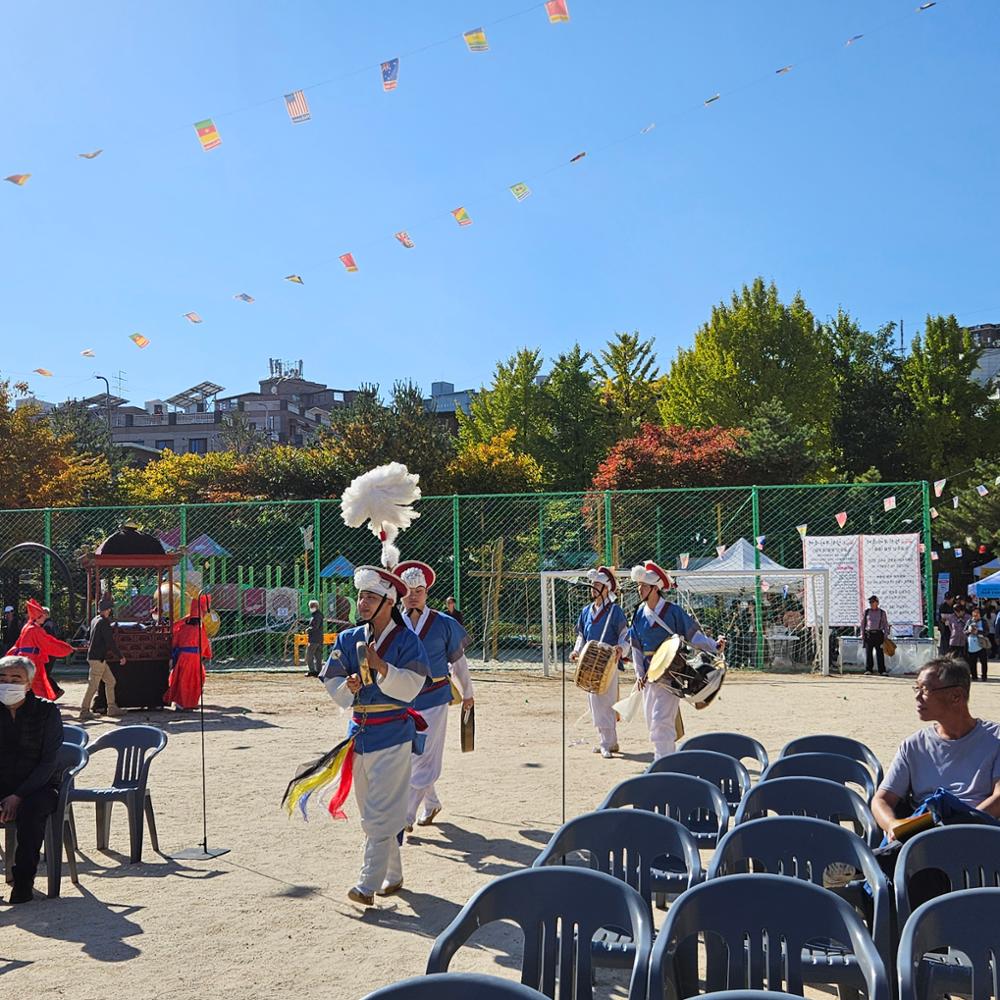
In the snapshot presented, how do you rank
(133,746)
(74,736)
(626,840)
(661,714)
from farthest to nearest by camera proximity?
1. (661,714)
2. (74,736)
3. (133,746)
4. (626,840)

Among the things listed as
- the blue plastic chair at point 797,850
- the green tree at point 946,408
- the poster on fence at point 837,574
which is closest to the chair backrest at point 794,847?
the blue plastic chair at point 797,850

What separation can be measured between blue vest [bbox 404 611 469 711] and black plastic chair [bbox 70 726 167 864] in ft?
5.51

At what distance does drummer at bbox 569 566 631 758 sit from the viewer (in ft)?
33.1

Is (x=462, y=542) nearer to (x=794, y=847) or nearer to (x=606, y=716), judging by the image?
(x=606, y=716)

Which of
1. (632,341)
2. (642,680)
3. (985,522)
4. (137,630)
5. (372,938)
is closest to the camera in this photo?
(372,938)

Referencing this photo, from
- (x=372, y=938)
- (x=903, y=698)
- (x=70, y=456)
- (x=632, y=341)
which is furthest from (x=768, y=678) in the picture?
(x=632, y=341)

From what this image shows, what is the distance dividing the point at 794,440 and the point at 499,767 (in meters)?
23.4

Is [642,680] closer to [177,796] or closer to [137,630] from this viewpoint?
[177,796]

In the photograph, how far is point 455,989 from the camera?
250cm

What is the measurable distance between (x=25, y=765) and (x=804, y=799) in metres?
3.98

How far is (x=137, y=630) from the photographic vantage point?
14070 millimetres

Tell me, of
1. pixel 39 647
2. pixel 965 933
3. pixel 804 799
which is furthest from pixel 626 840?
pixel 39 647

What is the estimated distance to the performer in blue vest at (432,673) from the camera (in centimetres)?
737

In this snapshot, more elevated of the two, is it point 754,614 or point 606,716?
point 754,614
